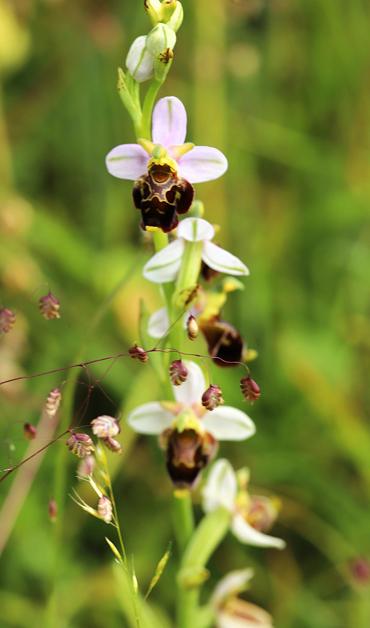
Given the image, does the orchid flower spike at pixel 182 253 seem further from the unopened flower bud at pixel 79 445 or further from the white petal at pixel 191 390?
the unopened flower bud at pixel 79 445

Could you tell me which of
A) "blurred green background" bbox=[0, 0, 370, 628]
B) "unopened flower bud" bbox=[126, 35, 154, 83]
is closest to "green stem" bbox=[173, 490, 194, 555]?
"blurred green background" bbox=[0, 0, 370, 628]

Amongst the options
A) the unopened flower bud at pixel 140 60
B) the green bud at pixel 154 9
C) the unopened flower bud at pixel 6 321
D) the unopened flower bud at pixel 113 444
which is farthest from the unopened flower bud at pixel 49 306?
the green bud at pixel 154 9

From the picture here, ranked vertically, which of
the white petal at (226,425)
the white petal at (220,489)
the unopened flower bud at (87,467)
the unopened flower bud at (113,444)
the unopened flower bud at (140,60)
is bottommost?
the white petal at (220,489)

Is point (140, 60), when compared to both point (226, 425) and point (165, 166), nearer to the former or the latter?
Answer: point (165, 166)

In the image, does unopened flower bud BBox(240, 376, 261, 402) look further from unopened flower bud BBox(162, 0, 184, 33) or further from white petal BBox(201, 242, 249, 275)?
unopened flower bud BBox(162, 0, 184, 33)

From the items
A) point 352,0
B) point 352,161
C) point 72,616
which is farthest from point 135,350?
point 352,0

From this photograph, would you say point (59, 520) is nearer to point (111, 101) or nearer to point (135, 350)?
point (135, 350)
